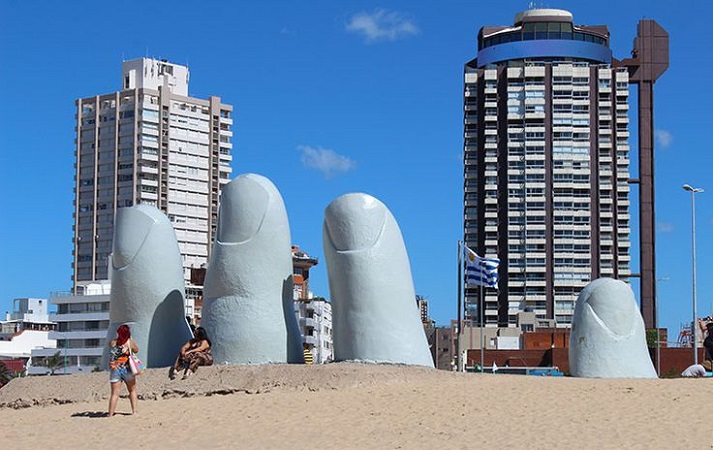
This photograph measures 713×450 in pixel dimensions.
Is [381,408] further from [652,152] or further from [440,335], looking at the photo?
[652,152]

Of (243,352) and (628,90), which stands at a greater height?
(628,90)

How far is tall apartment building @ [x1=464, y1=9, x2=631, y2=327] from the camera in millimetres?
85938

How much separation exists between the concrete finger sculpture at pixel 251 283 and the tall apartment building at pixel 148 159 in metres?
77.3

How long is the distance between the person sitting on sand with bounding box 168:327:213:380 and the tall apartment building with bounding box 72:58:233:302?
257 ft

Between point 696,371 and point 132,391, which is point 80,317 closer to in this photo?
point 696,371

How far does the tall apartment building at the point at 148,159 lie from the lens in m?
100

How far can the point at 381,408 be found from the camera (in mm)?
18609

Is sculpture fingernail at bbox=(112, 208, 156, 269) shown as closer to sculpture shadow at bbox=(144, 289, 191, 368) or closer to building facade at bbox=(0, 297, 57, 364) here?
sculpture shadow at bbox=(144, 289, 191, 368)

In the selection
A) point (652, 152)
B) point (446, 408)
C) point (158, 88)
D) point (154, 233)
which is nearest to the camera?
point (446, 408)

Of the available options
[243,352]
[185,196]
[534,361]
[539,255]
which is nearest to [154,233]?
[243,352]

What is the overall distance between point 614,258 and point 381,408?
71.2 metres

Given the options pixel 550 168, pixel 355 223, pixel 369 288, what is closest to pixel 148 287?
pixel 355 223

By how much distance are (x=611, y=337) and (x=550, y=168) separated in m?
62.7

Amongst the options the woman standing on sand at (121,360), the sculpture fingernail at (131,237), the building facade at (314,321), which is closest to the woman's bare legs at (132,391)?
the woman standing on sand at (121,360)
